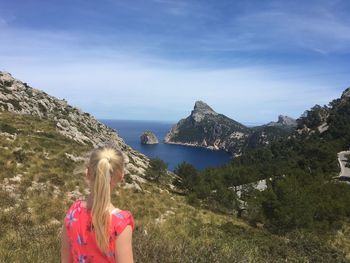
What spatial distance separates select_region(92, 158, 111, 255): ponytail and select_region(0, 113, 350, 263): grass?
13.3 ft

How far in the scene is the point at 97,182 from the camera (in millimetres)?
3531

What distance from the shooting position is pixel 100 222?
3.50 metres

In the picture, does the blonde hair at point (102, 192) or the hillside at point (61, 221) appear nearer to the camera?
the blonde hair at point (102, 192)

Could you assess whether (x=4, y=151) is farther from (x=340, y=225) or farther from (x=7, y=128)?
(x=340, y=225)

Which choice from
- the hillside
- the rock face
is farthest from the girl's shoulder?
the rock face

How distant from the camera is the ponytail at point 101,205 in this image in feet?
11.5

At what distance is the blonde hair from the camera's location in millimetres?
3508


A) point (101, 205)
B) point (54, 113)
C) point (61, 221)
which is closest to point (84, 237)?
point (101, 205)

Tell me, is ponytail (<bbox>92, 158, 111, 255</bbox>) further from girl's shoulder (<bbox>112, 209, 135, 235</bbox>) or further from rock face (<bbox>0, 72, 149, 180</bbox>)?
rock face (<bbox>0, 72, 149, 180</bbox>)

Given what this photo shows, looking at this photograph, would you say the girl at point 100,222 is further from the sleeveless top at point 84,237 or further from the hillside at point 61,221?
the hillside at point 61,221

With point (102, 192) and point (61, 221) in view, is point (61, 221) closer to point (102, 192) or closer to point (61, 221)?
point (61, 221)

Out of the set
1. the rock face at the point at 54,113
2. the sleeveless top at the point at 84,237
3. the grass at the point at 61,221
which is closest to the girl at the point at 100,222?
the sleeveless top at the point at 84,237

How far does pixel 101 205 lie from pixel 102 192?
122 mm

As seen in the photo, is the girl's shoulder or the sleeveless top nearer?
the girl's shoulder
